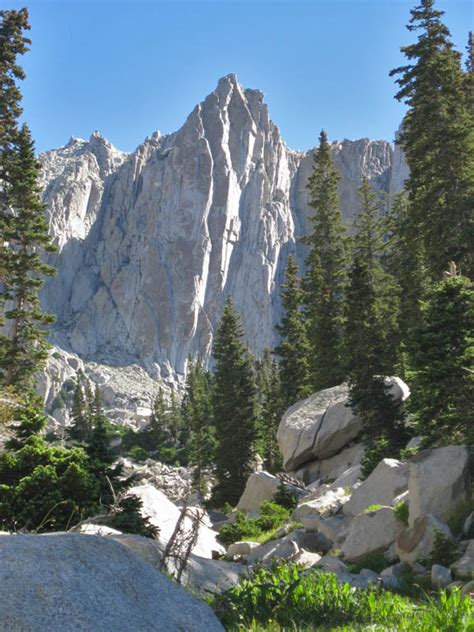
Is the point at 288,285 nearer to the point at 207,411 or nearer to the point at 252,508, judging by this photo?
the point at 252,508

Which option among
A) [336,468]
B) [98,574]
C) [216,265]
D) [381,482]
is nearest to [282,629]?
[98,574]

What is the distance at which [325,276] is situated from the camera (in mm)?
39812

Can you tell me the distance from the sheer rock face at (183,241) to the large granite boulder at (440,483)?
157454mm

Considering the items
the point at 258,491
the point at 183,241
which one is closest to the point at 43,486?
the point at 258,491

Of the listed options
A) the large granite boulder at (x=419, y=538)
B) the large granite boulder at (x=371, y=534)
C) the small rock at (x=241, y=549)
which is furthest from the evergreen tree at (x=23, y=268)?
the large granite boulder at (x=419, y=538)

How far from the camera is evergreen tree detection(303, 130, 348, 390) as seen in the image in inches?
1411

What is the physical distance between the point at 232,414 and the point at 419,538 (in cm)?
3029

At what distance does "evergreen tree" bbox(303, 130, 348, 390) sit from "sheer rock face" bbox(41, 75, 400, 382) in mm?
127967

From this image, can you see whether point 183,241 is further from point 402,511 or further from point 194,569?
point 194,569

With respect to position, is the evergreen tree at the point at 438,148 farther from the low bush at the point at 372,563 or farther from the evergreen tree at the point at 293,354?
the evergreen tree at the point at 293,354

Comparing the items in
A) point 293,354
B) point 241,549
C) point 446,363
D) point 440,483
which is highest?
point 293,354

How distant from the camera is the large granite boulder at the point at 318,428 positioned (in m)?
27.3

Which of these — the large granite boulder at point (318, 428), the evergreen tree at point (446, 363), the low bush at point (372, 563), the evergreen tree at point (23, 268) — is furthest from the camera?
the large granite boulder at point (318, 428)

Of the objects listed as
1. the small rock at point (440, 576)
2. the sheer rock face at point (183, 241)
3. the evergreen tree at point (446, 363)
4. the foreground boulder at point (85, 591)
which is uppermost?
the sheer rock face at point (183, 241)
